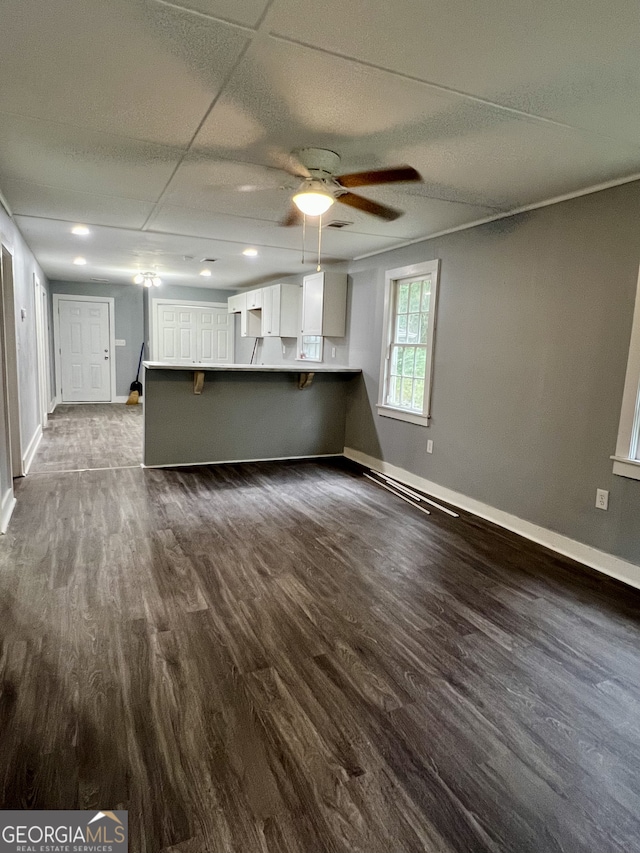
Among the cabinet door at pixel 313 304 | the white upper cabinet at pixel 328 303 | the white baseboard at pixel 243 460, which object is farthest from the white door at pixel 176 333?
the white baseboard at pixel 243 460

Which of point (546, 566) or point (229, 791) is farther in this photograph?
point (546, 566)

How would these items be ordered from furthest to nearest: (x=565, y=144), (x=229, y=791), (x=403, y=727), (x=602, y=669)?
(x=565, y=144), (x=602, y=669), (x=403, y=727), (x=229, y=791)

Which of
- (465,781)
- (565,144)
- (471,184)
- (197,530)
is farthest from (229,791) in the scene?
(471,184)

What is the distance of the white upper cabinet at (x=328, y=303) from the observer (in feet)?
19.1

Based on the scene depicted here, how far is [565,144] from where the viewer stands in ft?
8.02

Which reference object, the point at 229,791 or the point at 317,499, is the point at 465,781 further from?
the point at 317,499

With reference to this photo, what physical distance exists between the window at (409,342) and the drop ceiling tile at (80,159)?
8.10 feet

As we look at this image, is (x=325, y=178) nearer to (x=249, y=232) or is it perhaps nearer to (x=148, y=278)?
(x=249, y=232)

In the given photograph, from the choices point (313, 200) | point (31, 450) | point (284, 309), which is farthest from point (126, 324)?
point (313, 200)

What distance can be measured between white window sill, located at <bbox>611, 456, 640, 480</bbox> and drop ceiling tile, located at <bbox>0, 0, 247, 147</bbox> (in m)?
2.88

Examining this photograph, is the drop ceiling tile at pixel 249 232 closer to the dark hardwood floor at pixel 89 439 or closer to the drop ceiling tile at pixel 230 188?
the drop ceiling tile at pixel 230 188

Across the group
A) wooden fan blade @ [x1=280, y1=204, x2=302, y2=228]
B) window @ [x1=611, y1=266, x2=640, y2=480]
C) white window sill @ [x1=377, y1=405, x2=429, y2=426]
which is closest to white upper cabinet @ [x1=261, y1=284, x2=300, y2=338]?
white window sill @ [x1=377, y1=405, x2=429, y2=426]

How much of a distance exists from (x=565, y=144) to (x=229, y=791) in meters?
3.07

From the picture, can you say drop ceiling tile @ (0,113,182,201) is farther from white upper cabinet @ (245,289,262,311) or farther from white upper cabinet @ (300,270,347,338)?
white upper cabinet @ (245,289,262,311)
